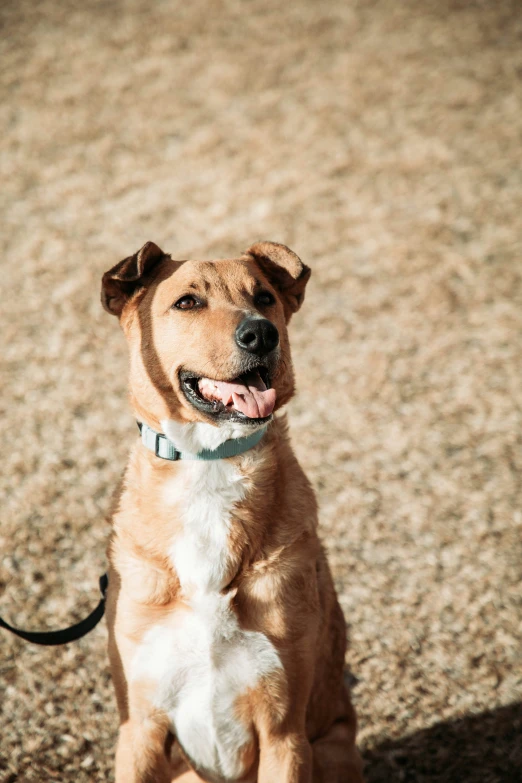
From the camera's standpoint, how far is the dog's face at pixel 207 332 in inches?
109

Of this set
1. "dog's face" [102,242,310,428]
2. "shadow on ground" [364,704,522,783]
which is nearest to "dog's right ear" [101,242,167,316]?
"dog's face" [102,242,310,428]

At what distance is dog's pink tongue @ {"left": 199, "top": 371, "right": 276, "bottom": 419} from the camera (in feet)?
9.04

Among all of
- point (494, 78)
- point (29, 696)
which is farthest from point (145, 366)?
point (494, 78)

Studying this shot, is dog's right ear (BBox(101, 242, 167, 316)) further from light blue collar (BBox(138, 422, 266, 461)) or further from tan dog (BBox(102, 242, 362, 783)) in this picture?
light blue collar (BBox(138, 422, 266, 461))

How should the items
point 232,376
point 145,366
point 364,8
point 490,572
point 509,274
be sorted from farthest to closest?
point 364,8 < point 509,274 < point 490,572 < point 145,366 < point 232,376

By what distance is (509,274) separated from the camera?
313 inches

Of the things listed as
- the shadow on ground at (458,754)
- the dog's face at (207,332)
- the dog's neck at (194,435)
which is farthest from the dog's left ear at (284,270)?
the shadow on ground at (458,754)

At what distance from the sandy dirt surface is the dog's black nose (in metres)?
2.65

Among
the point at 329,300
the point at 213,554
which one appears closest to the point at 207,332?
the point at 213,554

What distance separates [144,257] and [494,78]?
1001 centimetres

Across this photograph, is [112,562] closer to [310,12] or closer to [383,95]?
[383,95]

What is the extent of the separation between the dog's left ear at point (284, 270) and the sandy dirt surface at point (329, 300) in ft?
8.14

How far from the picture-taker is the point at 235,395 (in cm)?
278

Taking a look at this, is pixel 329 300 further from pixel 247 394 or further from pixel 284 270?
pixel 247 394
